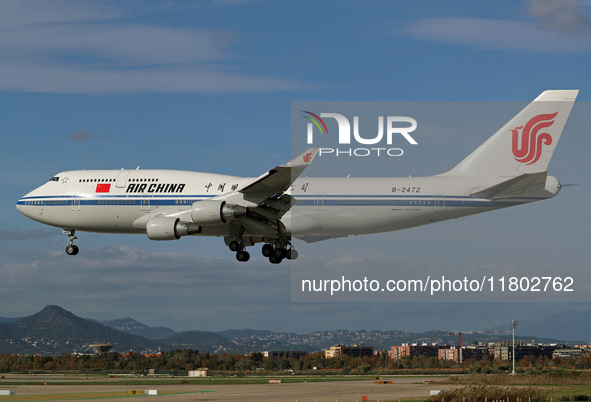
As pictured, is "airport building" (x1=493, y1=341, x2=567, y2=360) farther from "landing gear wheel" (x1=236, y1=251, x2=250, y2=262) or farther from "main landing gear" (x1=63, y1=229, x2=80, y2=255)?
"main landing gear" (x1=63, y1=229, x2=80, y2=255)

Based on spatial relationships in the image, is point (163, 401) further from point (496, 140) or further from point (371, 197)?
point (496, 140)

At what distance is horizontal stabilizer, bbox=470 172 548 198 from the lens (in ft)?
143

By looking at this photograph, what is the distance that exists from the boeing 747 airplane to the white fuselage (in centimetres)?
7

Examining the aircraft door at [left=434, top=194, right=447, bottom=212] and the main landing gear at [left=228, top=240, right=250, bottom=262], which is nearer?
the aircraft door at [left=434, top=194, right=447, bottom=212]

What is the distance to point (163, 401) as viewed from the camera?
4481 centimetres

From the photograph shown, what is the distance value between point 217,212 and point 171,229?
3810mm

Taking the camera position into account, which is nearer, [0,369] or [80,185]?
[80,185]

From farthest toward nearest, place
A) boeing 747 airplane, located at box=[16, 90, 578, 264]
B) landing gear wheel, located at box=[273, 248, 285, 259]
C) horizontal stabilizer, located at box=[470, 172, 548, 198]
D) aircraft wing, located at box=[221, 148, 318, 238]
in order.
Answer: landing gear wheel, located at box=[273, 248, 285, 259] → boeing 747 airplane, located at box=[16, 90, 578, 264] → horizontal stabilizer, located at box=[470, 172, 548, 198] → aircraft wing, located at box=[221, 148, 318, 238]

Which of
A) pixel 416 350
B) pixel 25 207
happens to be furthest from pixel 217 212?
pixel 416 350

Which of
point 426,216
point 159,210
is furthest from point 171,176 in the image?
point 426,216

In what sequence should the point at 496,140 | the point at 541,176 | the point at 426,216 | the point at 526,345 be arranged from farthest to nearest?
1. the point at 526,345
2. the point at 496,140
3. the point at 426,216
4. the point at 541,176

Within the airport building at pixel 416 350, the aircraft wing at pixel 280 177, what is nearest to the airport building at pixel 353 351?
the airport building at pixel 416 350

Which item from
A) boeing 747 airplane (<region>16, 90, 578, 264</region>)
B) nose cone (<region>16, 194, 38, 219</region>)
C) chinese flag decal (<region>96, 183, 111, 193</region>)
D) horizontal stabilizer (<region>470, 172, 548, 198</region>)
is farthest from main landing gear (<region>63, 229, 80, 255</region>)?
horizontal stabilizer (<region>470, 172, 548, 198</region>)

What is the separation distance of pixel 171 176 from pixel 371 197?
14.0 meters
